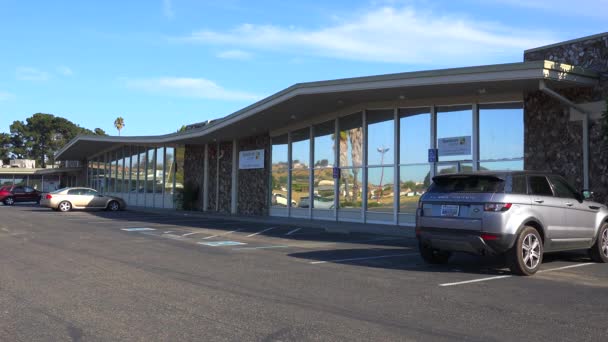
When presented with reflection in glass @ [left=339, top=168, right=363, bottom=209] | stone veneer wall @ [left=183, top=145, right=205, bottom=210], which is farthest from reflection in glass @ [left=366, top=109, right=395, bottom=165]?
stone veneer wall @ [left=183, top=145, right=205, bottom=210]

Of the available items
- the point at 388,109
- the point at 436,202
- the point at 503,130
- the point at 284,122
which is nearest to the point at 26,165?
the point at 284,122

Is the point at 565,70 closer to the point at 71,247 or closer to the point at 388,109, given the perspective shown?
the point at 388,109

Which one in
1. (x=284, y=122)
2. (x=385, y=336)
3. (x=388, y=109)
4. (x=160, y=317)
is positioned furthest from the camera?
(x=284, y=122)

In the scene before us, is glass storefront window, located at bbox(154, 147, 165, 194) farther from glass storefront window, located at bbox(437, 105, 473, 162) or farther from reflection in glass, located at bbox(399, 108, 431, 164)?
glass storefront window, located at bbox(437, 105, 473, 162)

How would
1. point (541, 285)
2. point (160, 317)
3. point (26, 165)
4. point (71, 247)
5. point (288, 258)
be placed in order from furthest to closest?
1. point (26, 165)
2. point (71, 247)
3. point (288, 258)
4. point (541, 285)
5. point (160, 317)

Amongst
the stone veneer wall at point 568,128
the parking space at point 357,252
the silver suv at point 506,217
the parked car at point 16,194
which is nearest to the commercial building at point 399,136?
the stone veneer wall at point 568,128

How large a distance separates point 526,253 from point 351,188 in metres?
13.0

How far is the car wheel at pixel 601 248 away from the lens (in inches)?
407

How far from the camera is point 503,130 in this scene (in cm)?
1688

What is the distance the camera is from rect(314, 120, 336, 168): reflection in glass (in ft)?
74.7

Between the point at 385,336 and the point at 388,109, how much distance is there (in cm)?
1523

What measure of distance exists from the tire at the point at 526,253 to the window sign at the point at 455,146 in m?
8.73

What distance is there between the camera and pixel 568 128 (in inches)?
607

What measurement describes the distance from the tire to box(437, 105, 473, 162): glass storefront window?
877cm
